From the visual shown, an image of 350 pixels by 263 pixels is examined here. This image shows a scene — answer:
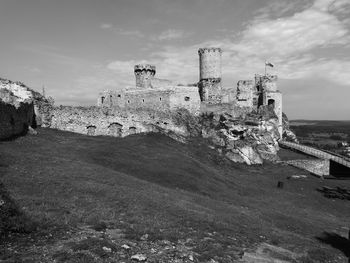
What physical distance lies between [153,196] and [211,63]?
43916 millimetres

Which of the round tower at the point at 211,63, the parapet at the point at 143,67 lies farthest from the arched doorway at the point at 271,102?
the parapet at the point at 143,67

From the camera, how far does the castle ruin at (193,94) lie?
54875 mm

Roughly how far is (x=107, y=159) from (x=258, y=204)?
1351 centimetres

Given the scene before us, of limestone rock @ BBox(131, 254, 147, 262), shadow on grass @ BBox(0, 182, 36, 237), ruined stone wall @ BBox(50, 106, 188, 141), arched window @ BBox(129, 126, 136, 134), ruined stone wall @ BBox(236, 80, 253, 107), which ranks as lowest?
limestone rock @ BBox(131, 254, 147, 262)

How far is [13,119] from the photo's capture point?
31578 mm

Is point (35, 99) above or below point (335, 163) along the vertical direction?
above

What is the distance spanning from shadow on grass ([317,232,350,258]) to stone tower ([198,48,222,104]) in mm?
39663

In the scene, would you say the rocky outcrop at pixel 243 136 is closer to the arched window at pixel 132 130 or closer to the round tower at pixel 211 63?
the round tower at pixel 211 63

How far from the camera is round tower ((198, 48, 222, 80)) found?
200ft

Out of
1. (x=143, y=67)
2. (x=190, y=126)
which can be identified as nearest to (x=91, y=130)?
(x=190, y=126)

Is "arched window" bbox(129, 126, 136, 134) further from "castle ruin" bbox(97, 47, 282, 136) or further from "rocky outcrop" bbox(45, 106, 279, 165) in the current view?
"castle ruin" bbox(97, 47, 282, 136)

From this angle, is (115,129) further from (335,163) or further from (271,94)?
(335,163)

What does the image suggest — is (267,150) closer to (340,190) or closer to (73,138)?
(340,190)

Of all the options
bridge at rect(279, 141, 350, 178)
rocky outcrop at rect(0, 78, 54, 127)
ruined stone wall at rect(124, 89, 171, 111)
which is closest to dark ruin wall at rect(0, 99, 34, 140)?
rocky outcrop at rect(0, 78, 54, 127)
